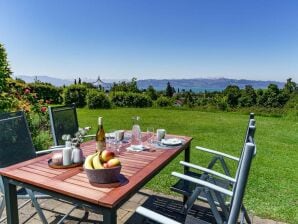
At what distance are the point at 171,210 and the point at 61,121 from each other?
1706 millimetres

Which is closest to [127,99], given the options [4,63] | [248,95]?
[248,95]

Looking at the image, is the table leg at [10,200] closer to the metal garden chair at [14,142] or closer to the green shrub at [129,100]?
the metal garden chair at [14,142]

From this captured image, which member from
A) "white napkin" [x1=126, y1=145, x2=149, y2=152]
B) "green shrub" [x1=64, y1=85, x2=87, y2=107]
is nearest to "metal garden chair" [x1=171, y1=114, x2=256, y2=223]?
"white napkin" [x1=126, y1=145, x2=149, y2=152]

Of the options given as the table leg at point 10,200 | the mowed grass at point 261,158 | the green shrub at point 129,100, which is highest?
the table leg at point 10,200

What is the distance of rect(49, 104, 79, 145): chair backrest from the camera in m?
3.05

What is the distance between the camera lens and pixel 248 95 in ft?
58.2

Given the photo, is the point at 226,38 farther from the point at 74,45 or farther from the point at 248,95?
the point at 74,45

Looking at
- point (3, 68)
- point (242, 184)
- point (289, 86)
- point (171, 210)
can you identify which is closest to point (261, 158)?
point (171, 210)

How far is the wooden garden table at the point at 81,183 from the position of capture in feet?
4.80

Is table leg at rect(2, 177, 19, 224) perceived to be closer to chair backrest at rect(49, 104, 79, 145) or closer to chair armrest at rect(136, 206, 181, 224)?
chair armrest at rect(136, 206, 181, 224)

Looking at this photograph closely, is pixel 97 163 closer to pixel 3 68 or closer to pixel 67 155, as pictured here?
pixel 67 155

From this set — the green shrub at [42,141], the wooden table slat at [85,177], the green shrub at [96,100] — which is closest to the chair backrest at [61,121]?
the wooden table slat at [85,177]

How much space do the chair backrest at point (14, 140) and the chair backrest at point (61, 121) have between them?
14.4 inches

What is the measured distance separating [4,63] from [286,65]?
2793 centimetres
